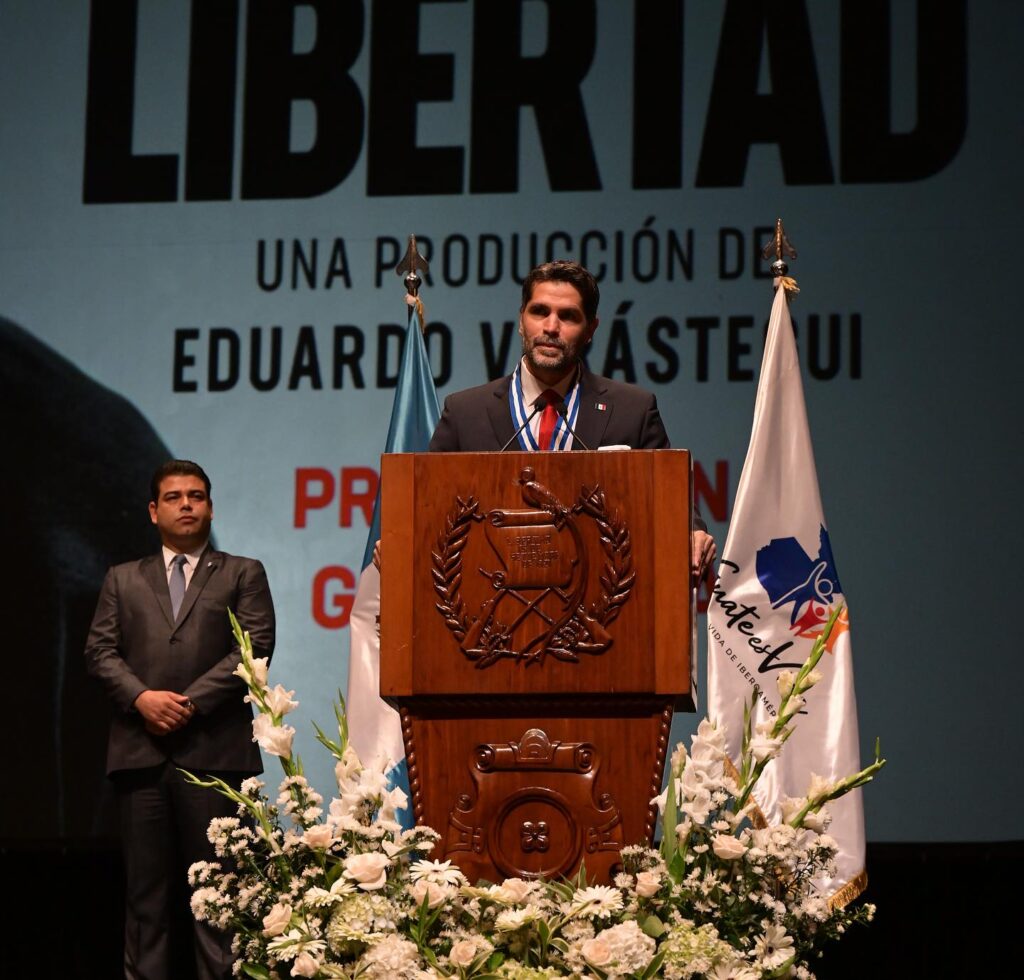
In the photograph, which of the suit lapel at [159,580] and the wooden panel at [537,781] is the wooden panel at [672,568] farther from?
the suit lapel at [159,580]

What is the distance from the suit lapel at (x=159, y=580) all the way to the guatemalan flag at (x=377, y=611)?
559mm

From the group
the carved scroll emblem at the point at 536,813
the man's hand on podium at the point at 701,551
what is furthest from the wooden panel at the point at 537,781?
the man's hand on podium at the point at 701,551

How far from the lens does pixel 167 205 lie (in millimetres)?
Answer: 6055

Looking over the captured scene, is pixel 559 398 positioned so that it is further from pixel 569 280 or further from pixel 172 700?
pixel 172 700

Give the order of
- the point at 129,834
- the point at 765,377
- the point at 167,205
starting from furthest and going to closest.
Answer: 1. the point at 167,205
2. the point at 765,377
3. the point at 129,834

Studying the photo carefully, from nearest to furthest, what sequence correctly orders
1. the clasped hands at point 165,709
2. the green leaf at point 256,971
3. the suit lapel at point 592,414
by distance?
1. the green leaf at point 256,971
2. the suit lapel at point 592,414
3. the clasped hands at point 165,709

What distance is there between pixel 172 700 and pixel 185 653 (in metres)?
0.22

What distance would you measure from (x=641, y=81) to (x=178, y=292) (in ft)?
5.91

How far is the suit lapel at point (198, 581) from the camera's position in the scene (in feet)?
15.9

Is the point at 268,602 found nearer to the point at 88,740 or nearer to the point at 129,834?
the point at 129,834

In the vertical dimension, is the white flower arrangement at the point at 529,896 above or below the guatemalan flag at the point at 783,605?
below

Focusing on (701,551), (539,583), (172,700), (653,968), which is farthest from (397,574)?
(172,700)

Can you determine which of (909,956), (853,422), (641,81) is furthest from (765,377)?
(909,956)

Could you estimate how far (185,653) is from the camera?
480 cm
